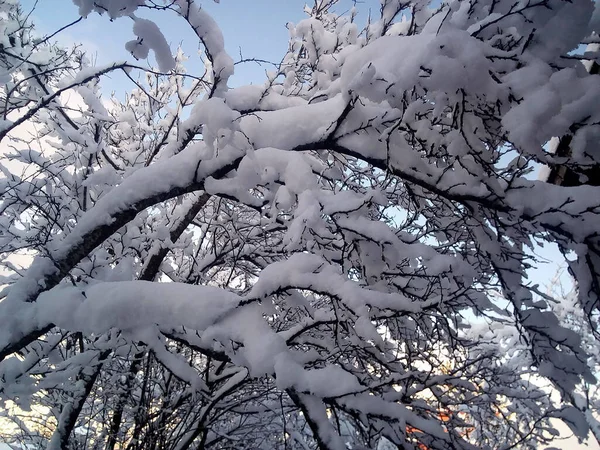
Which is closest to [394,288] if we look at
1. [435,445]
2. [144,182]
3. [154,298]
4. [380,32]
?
[435,445]

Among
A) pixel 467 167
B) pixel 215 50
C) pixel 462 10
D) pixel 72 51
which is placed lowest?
pixel 467 167

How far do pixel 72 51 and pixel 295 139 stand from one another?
3606 millimetres

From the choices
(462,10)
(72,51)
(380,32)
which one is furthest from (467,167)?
(72,51)

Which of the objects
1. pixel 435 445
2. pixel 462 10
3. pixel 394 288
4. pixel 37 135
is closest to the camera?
pixel 462 10

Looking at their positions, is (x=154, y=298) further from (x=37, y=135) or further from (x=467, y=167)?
(x=37, y=135)

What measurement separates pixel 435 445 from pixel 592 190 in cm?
187

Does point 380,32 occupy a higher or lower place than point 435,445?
higher

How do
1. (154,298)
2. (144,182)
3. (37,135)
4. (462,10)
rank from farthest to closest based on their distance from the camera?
(37,135) → (144,182) → (154,298) → (462,10)

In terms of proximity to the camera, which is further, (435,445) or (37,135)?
(37,135)

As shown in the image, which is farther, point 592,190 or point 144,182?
point 144,182

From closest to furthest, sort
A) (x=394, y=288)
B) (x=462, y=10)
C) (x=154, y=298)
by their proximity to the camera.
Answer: (x=462, y=10)
(x=154, y=298)
(x=394, y=288)

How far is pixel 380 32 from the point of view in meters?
3.87

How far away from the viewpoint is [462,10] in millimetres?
2029

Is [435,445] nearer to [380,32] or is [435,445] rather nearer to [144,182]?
[144,182]
